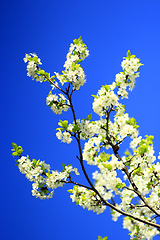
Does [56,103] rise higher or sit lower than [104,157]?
higher

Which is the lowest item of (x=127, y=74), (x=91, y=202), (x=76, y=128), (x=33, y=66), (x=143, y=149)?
(x=91, y=202)

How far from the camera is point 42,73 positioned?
Result: 3.65 meters

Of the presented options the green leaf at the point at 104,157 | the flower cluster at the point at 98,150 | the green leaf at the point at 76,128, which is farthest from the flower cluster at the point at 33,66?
the green leaf at the point at 104,157

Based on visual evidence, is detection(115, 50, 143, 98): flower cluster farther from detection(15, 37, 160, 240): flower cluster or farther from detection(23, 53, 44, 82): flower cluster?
detection(23, 53, 44, 82): flower cluster

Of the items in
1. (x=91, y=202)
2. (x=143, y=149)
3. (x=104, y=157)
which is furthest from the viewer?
(x=91, y=202)

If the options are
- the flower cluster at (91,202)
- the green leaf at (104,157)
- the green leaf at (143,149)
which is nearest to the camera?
the green leaf at (143,149)

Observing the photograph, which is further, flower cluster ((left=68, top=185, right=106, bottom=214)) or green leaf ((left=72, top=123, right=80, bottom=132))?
flower cluster ((left=68, top=185, right=106, bottom=214))

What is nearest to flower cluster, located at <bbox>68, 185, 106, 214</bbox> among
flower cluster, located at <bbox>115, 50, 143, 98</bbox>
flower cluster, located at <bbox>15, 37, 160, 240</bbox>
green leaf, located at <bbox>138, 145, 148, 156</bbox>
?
flower cluster, located at <bbox>15, 37, 160, 240</bbox>

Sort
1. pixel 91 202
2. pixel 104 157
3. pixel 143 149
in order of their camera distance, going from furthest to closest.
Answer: pixel 91 202, pixel 104 157, pixel 143 149

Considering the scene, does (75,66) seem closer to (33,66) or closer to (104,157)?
(33,66)

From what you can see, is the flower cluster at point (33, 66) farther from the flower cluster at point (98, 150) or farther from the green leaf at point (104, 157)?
the green leaf at point (104, 157)

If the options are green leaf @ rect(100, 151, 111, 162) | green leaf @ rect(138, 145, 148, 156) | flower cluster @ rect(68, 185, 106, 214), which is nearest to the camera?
green leaf @ rect(138, 145, 148, 156)

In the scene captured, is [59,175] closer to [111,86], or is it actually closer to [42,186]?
[42,186]

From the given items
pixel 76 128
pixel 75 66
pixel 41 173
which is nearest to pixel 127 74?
pixel 75 66
